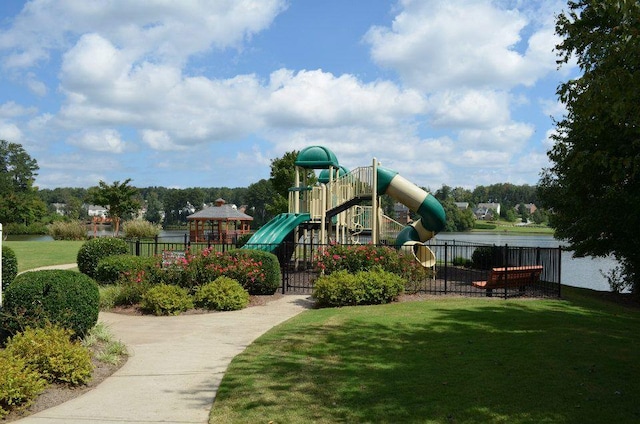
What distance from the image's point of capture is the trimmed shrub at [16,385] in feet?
17.9

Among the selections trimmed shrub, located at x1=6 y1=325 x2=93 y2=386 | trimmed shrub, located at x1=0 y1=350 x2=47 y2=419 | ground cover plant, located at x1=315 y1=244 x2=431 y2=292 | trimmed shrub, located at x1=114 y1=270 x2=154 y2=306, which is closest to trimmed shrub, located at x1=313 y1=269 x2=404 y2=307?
ground cover plant, located at x1=315 y1=244 x2=431 y2=292

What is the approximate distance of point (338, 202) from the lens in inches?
830

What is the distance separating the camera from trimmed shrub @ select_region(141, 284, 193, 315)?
37.7ft

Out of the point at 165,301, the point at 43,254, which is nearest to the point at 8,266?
the point at 165,301

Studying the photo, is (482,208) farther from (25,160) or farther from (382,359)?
(382,359)

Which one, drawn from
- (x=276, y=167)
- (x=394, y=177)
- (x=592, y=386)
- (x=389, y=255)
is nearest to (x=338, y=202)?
(x=394, y=177)

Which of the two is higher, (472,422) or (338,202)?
(338,202)

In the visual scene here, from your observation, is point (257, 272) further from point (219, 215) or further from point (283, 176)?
point (219, 215)

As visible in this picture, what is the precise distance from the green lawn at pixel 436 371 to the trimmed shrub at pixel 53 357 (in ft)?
5.66

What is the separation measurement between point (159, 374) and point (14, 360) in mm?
1692

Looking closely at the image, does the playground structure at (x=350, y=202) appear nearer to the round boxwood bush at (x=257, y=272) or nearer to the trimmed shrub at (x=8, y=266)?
the round boxwood bush at (x=257, y=272)

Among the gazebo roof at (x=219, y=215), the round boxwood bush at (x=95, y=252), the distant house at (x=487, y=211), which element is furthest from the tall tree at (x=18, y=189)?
the distant house at (x=487, y=211)

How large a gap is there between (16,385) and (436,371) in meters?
4.74

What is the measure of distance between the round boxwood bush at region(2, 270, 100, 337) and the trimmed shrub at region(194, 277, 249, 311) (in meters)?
4.23
